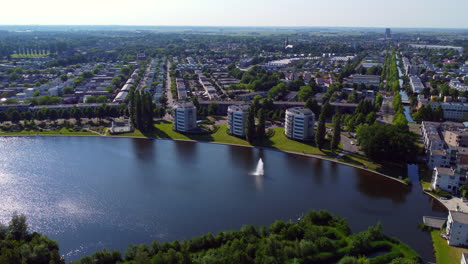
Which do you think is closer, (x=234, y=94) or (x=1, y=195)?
(x=1, y=195)

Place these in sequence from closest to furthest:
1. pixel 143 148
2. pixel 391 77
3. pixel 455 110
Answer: pixel 143 148 < pixel 455 110 < pixel 391 77

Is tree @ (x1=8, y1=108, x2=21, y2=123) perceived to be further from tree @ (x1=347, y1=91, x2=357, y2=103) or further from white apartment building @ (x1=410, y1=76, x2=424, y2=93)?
white apartment building @ (x1=410, y1=76, x2=424, y2=93)

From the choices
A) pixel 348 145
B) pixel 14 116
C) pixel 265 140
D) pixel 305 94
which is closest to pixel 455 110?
pixel 305 94

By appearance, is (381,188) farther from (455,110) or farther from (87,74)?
(87,74)

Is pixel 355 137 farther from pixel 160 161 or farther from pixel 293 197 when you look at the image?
pixel 160 161

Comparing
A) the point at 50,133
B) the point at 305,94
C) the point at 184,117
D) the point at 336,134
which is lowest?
the point at 50,133

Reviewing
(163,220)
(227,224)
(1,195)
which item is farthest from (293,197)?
(1,195)

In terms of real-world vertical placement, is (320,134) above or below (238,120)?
below
